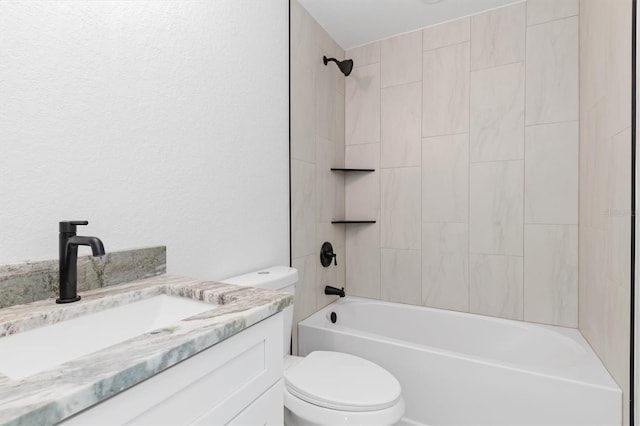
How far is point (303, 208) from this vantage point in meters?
2.00

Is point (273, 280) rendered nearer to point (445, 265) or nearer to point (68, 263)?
point (68, 263)

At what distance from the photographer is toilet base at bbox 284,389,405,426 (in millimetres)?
1151

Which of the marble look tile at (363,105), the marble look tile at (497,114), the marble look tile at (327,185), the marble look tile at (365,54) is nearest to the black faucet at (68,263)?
the marble look tile at (327,185)

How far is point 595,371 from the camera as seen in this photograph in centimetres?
139

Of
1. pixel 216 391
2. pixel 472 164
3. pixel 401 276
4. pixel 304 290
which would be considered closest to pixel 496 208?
pixel 472 164

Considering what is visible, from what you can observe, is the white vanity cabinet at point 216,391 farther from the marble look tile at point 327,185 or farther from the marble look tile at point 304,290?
the marble look tile at point 327,185

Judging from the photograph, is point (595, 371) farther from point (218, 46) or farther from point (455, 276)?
point (218, 46)

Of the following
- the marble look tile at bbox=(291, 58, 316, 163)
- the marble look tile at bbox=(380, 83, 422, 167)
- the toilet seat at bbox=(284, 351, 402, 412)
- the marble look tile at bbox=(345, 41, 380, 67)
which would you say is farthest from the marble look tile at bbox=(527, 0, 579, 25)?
the toilet seat at bbox=(284, 351, 402, 412)

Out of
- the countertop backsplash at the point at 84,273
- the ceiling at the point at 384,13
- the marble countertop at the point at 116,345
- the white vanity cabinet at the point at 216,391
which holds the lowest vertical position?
the white vanity cabinet at the point at 216,391

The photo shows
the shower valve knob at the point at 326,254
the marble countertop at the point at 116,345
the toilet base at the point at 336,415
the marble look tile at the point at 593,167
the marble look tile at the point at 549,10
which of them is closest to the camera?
the marble countertop at the point at 116,345

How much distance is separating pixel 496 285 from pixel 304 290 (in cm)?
123

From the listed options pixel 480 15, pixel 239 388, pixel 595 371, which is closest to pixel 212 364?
pixel 239 388

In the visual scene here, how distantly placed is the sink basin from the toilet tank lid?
0.43 m

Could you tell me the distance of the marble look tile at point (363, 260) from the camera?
2.45m
